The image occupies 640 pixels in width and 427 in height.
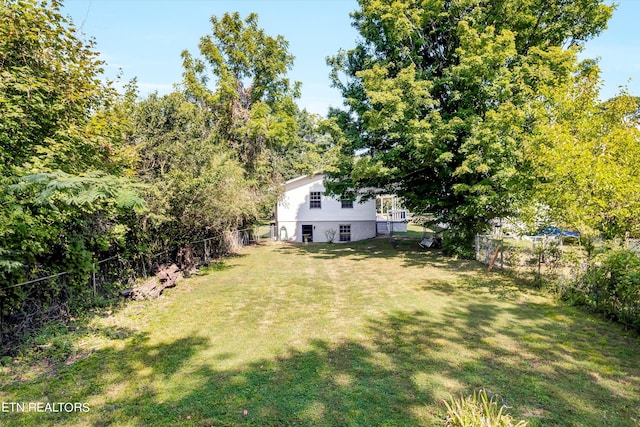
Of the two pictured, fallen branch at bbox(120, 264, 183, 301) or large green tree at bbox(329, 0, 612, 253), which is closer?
fallen branch at bbox(120, 264, 183, 301)

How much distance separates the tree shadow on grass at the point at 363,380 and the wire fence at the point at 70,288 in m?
1.68

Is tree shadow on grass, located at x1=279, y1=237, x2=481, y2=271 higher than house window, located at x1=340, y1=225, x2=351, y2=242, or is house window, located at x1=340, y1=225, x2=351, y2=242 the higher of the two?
house window, located at x1=340, y1=225, x2=351, y2=242

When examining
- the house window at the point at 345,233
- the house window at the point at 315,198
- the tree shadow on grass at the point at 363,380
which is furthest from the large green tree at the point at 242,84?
the tree shadow on grass at the point at 363,380

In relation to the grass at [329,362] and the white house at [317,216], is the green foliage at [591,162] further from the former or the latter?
the white house at [317,216]

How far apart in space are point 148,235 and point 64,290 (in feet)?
13.1

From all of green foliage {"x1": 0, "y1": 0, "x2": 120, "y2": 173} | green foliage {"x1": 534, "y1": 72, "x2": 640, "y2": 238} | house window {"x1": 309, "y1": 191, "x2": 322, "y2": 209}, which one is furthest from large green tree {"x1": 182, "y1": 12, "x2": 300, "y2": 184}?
green foliage {"x1": 534, "y1": 72, "x2": 640, "y2": 238}

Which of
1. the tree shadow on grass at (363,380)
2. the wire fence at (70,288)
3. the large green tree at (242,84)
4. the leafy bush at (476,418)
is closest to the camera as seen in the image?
the leafy bush at (476,418)

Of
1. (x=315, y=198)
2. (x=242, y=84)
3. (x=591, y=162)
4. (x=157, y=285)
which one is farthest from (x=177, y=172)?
(x=315, y=198)

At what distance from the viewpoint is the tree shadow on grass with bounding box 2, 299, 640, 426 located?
4.48 meters

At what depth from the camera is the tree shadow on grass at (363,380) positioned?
14.7 feet

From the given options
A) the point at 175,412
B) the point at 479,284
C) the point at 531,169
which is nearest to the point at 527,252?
the point at 479,284

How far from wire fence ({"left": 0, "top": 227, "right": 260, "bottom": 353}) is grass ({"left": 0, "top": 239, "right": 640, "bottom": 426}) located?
56 centimetres

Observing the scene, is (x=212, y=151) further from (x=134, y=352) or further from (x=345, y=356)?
(x=345, y=356)

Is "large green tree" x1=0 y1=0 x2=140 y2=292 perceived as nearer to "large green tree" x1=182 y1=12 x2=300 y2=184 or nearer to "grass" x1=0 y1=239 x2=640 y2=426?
"grass" x1=0 y1=239 x2=640 y2=426
